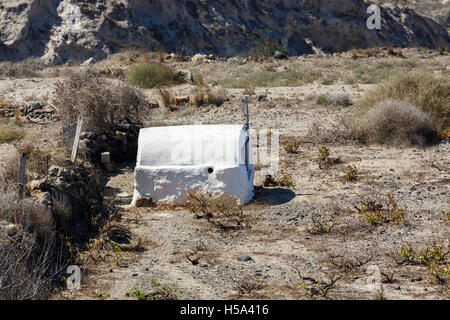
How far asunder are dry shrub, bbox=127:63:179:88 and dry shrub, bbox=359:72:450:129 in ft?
23.2

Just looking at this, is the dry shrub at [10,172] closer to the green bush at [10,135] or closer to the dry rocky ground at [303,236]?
the dry rocky ground at [303,236]

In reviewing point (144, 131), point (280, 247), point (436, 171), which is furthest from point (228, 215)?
point (436, 171)

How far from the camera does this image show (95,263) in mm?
5602

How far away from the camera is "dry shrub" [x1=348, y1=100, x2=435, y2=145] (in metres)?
10.4

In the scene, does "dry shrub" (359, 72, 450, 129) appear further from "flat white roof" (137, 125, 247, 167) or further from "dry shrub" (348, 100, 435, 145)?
"flat white roof" (137, 125, 247, 167)

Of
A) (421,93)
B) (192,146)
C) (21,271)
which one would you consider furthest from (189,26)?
(21,271)

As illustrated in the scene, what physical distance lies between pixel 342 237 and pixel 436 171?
337 cm

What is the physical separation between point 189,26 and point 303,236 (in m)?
22.8

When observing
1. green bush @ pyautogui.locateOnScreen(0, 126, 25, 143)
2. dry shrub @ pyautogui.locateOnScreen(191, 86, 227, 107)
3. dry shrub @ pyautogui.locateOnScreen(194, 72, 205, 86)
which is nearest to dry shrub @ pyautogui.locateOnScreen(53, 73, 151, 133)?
green bush @ pyautogui.locateOnScreen(0, 126, 25, 143)

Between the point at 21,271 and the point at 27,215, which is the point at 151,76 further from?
the point at 21,271

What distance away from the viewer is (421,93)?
1146cm

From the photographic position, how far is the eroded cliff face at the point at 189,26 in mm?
24094

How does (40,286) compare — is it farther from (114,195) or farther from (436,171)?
(436,171)

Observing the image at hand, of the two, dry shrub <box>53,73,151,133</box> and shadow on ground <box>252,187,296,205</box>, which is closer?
shadow on ground <box>252,187,296,205</box>
